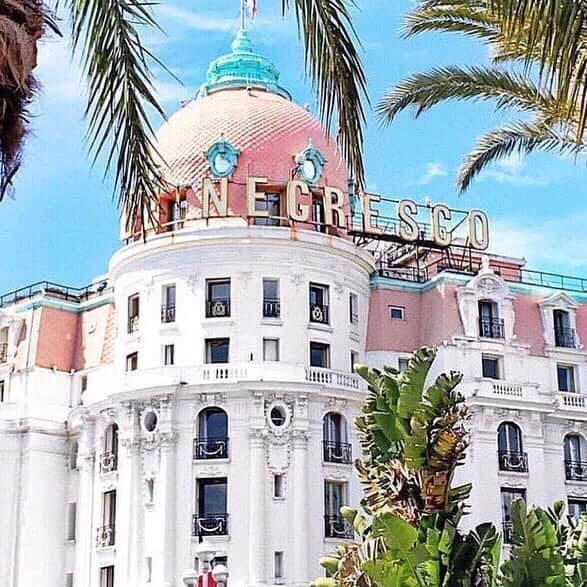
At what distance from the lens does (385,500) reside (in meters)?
19.8

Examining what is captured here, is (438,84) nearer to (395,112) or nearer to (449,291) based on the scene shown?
(395,112)

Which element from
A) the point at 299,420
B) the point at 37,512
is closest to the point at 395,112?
the point at 299,420

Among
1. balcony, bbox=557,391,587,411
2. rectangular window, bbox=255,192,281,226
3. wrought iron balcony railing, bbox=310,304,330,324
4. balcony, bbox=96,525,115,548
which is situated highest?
rectangular window, bbox=255,192,281,226

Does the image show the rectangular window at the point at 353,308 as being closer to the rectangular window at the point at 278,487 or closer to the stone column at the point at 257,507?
the stone column at the point at 257,507

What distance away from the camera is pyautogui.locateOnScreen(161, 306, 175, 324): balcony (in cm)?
4731

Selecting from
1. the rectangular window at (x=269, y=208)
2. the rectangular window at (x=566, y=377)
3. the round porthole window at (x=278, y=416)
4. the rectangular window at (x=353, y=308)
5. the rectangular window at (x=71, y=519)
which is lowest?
the rectangular window at (x=71, y=519)

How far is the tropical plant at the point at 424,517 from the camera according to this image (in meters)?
18.1

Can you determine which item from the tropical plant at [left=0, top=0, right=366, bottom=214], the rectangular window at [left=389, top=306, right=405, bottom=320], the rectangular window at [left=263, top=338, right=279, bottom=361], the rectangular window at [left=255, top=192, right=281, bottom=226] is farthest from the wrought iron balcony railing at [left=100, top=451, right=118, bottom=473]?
the tropical plant at [left=0, top=0, right=366, bottom=214]

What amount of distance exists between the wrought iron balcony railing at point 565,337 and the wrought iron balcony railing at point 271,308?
1305cm

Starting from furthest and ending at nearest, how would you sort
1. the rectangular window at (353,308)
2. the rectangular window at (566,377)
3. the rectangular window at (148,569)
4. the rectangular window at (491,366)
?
1. the rectangular window at (566,377)
2. the rectangular window at (491,366)
3. the rectangular window at (353,308)
4. the rectangular window at (148,569)

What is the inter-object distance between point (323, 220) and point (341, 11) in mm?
40842

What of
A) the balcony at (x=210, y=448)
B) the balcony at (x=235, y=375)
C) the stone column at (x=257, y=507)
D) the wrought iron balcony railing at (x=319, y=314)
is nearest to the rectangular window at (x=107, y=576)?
the balcony at (x=210, y=448)

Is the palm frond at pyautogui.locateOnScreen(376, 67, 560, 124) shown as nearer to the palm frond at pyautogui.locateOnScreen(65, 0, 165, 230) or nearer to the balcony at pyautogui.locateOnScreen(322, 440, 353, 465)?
the palm frond at pyautogui.locateOnScreen(65, 0, 165, 230)

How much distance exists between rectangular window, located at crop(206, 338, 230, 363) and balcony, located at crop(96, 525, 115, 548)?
7.64 metres
